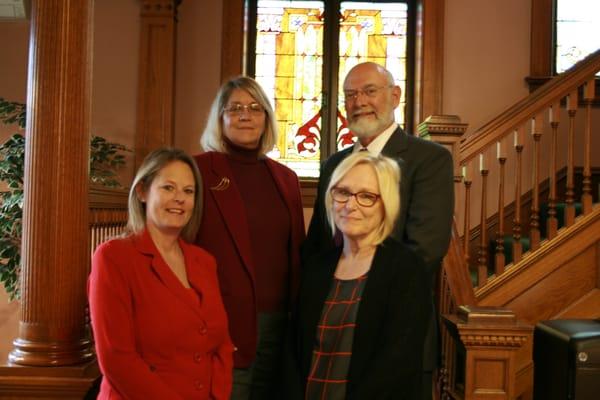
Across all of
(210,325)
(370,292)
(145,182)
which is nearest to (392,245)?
(370,292)

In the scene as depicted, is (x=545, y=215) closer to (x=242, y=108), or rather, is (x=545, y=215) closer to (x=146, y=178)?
(x=242, y=108)

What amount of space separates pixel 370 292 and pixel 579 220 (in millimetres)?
2617

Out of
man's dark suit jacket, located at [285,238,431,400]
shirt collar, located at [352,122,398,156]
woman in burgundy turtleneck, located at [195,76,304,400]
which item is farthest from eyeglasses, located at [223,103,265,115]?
man's dark suit jacket, located at [285,238,431,400]

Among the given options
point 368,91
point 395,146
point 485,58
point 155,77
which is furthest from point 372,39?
point 395,146

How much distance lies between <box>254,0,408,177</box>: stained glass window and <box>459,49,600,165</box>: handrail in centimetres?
223

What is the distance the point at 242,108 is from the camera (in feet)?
6.91

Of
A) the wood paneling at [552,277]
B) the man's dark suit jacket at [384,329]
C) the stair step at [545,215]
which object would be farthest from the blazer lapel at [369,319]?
the stair step at [545,215]

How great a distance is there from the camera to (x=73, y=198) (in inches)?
87.7

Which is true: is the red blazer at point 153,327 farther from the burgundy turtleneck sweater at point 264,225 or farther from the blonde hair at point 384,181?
the blonde hair at point 384,181

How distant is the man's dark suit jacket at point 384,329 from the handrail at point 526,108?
7.04 ft

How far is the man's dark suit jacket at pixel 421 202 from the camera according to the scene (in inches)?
79.1

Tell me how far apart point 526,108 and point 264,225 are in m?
2.36

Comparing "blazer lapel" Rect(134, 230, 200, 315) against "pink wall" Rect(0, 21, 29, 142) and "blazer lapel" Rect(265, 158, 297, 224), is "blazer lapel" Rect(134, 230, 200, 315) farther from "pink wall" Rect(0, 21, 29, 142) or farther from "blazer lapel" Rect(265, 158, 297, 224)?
"pink wall" Rect(0, 21, 29, 142)

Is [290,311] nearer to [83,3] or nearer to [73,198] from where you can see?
[73,198]
